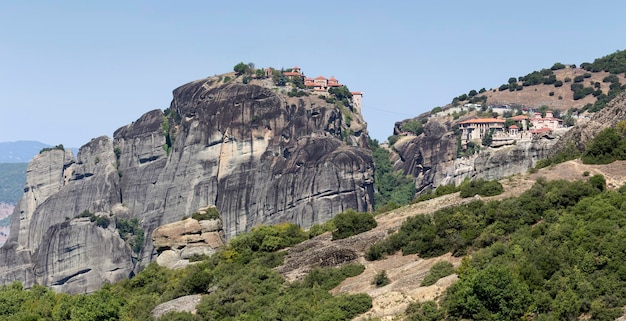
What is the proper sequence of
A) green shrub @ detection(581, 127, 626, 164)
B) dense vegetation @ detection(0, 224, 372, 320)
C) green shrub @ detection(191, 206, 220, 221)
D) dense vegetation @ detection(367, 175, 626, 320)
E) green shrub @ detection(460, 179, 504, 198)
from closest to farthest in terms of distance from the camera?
dense vegetation @ detection(367, 175, 626, 320)
dense vegetation @ detection(0, 224, 372, 320)
green shrub @ detection(581, 127, 626, 164)
green shrub @ detection(460, 179, 504, 198)
green shrub @ detection(191, 206, 220, 221)

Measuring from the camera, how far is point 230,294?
67.1 meters

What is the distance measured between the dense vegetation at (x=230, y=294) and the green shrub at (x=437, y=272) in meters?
3.15

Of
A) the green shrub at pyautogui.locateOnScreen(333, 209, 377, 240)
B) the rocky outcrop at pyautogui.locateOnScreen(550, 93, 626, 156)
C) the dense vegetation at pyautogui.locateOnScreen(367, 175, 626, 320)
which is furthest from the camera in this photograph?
the rocky outcrop at pyautogui.locateOnScreen(550, 93, 626, 156)

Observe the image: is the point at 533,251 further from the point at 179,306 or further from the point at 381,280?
the point at 179,306

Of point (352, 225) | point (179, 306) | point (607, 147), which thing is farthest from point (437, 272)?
point (179, 306)

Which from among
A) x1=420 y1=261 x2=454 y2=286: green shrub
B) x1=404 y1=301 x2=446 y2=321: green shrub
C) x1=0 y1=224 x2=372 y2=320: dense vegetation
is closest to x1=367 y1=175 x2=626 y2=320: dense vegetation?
x1=404 y1=301 x2=446 y2=321: green shrub

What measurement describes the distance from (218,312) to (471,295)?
1930 centimetres

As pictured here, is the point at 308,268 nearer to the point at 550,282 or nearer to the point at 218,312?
the point at 218,312

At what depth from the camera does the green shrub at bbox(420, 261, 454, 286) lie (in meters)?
57.8

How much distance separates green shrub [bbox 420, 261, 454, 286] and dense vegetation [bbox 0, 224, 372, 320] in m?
3.15

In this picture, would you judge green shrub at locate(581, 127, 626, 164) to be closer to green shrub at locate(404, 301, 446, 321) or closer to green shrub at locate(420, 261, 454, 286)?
green shrub at locate(420, 261, 454, 286)

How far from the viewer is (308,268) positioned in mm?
69000

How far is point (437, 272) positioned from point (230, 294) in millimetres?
14255

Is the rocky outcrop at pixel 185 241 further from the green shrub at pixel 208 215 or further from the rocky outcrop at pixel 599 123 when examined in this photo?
the rocky outcrop at pixel 599 123
